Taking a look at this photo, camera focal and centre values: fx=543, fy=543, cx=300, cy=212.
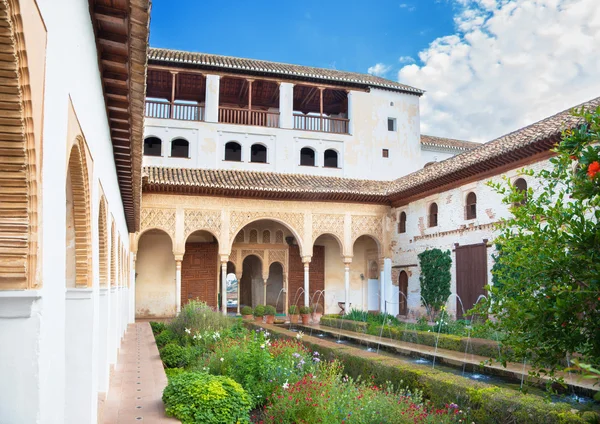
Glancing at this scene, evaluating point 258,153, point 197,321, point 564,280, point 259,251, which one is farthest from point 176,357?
point 258,153

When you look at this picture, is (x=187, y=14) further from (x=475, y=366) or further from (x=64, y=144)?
(x=64, y=144)

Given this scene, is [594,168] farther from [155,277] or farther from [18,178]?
[155,277]

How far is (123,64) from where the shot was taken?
18.4 ft

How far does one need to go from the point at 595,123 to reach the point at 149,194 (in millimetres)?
18648

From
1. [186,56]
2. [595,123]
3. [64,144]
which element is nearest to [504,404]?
[595,123]

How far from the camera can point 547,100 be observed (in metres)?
33.0

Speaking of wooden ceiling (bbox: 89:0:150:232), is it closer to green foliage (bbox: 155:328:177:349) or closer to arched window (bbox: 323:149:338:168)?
green foliage (bbox: 155:328:177:349)

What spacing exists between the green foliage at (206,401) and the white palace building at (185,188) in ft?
3.03

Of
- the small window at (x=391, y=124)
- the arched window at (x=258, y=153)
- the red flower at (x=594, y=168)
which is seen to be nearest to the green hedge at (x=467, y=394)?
the red flower at (x=594, y=168)

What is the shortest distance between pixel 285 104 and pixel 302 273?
7723 millimetres

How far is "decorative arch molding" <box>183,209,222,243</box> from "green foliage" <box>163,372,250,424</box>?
1433 cm

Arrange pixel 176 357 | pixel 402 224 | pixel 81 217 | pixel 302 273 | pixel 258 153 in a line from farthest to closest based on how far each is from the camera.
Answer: pixel 302 273, pixel 258 153, pixel 402 224, pixel 176 357, pixel 81 217

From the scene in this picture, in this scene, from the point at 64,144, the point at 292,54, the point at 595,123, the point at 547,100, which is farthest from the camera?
the point at 292,54

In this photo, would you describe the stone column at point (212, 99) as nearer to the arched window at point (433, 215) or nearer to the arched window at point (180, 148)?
the arched window at point (180, 148)
